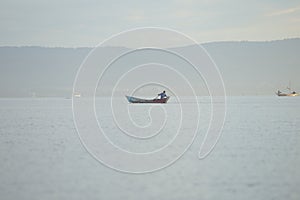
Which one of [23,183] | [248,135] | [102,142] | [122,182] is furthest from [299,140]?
[23,183]

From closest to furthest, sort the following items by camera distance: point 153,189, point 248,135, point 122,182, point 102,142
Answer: point 153,189 < point 122,182 < point 102,142 < point 248,135

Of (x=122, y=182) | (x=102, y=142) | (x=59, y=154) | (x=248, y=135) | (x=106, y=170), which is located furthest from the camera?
(x=248, y=135)

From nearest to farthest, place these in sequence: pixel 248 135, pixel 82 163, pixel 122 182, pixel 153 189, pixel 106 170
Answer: pixel 153 189 → pixel 122 182 → pixel 106 170 → pixel 82 163 → pixel 248 135

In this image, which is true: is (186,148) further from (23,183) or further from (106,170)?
(23,183)

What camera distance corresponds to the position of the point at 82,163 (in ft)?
99.5

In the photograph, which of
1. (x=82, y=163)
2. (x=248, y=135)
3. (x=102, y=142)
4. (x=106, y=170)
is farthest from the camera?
(x=248, y=135)

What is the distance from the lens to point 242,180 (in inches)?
964

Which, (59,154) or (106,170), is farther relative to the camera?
(59,154)

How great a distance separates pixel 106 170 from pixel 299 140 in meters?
22.0

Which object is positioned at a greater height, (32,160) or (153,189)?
(32,160)

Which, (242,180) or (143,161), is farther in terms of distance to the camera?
(143,161)

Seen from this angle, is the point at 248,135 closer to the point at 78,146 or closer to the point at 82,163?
the point at 78,146

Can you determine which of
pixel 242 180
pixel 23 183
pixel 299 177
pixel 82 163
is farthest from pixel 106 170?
pixel 299 177

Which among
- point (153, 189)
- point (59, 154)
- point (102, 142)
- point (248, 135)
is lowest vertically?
point (153, 189)
